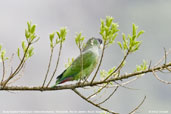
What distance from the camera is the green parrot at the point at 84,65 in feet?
20.0

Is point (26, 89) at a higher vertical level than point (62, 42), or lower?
lower

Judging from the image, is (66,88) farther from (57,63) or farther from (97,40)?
(97,40)

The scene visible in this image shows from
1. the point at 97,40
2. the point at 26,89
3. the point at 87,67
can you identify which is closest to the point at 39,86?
the point at 26,89

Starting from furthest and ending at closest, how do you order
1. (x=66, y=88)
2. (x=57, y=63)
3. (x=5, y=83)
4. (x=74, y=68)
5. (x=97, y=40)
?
1. (x=97, y=40)
2. (x=74, y=68)
3. (x=66, y=88)
4. (x=5, y=83)
5. (x=57, y=63)

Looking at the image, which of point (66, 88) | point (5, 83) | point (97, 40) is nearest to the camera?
point (5, 83)

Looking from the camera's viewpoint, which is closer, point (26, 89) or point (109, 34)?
point (109, 34)

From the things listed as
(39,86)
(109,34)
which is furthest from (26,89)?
(109,34)

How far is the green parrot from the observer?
240 inches

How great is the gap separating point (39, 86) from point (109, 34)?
145 centimetres

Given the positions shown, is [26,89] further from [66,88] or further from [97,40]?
[97,40]

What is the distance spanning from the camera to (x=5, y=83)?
4617 mm

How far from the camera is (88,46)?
6.94 metres

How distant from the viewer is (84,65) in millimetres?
6434

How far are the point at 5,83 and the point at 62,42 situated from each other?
46.8 inches
